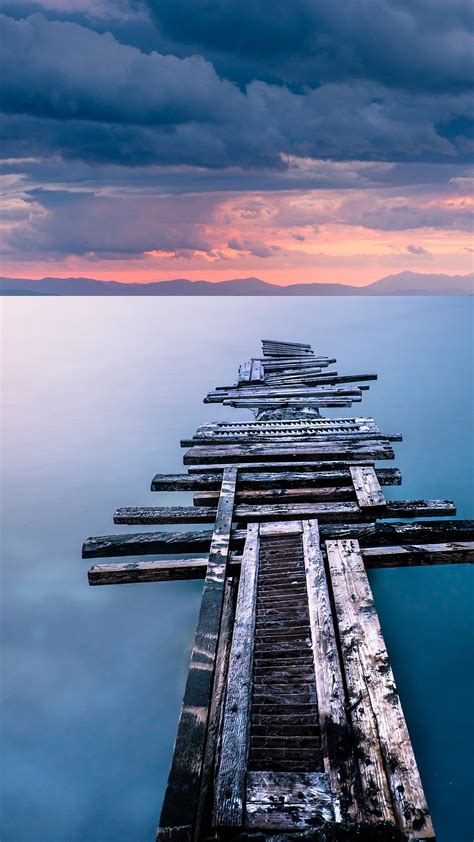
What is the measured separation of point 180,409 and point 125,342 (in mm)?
15799

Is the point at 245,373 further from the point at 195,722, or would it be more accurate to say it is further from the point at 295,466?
the point at 195,722

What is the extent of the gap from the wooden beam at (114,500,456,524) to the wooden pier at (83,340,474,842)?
0.05ft

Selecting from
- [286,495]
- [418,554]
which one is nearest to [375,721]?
[418,554]

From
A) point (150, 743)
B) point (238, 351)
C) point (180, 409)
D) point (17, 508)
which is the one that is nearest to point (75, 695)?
point (150, 743)

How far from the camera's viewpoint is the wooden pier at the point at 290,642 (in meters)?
2.29

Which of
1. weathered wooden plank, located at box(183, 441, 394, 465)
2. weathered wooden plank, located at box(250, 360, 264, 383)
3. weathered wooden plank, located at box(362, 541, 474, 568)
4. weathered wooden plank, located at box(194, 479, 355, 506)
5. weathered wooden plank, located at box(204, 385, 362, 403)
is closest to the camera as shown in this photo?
weathered wooden plank, located at box(362, 541, 474, 568)

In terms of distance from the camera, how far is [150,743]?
4.60 meters

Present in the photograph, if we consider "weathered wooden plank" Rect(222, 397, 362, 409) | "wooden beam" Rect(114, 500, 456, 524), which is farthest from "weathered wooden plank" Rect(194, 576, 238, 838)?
"weathered wooden plank" Rect(222, 397, 362, 409)

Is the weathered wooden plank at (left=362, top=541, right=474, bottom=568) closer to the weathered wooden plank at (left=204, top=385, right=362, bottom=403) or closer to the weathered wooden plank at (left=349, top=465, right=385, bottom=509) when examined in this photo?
the weathered wooden plank at (left=349, top=465, right=385, bottom=509)

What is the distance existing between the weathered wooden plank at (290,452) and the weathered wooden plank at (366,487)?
431mm

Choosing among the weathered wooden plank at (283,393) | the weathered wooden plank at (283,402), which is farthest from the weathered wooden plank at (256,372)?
the weathered wooden plank at (283,402)

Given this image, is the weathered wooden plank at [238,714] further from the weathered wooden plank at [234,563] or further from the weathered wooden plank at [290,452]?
the weathered wooden plank at [290,452]

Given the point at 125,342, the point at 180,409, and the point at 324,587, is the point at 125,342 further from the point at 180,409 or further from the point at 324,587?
the point at 324,587

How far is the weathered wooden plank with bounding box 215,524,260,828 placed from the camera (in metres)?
2.29
